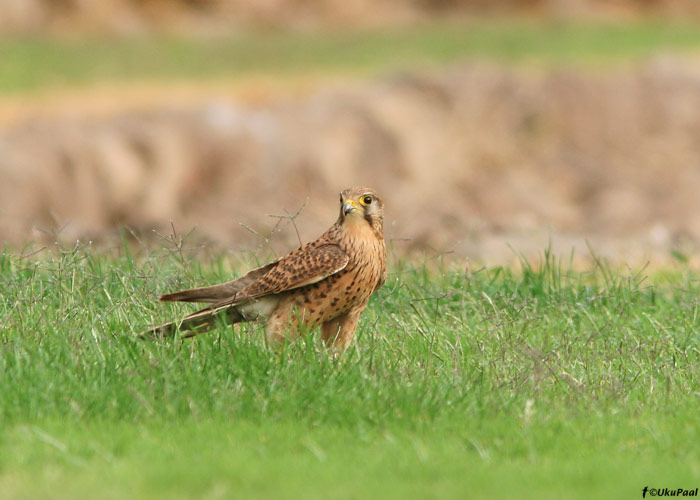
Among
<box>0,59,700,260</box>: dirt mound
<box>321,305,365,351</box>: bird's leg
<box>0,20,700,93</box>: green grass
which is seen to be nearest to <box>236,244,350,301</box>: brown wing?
<box>321,305,365,351</box>: bird's leg

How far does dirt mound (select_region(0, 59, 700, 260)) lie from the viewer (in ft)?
57.6

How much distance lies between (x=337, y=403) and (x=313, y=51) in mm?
19403

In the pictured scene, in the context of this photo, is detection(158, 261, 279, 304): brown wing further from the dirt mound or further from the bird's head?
the dirt mound

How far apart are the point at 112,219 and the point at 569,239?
7111 millimetres

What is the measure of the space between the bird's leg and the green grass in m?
14.5

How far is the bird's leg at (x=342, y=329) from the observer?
18.9ft

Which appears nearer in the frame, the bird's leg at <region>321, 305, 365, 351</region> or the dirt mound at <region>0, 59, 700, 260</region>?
the bird's leg at <region>321, 305, 365, 351</region>

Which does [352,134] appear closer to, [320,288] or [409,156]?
[409,156]

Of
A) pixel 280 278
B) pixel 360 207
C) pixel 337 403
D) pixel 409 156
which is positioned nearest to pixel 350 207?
pixel 360 207

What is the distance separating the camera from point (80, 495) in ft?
13.0

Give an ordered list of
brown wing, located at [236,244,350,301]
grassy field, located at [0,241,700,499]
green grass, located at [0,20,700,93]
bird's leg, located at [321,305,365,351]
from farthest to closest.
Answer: green grass, located at [0,20,700,93] < bird's leg, located at [321,305,365,351] < brown wing, located at [236,244,350,301] < grassy field, located at [0,241,700,499]

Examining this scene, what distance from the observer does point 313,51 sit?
23.7 meters

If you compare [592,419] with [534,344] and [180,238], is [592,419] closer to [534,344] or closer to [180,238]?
[534,344]

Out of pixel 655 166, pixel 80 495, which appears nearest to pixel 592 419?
pixel 80 495
